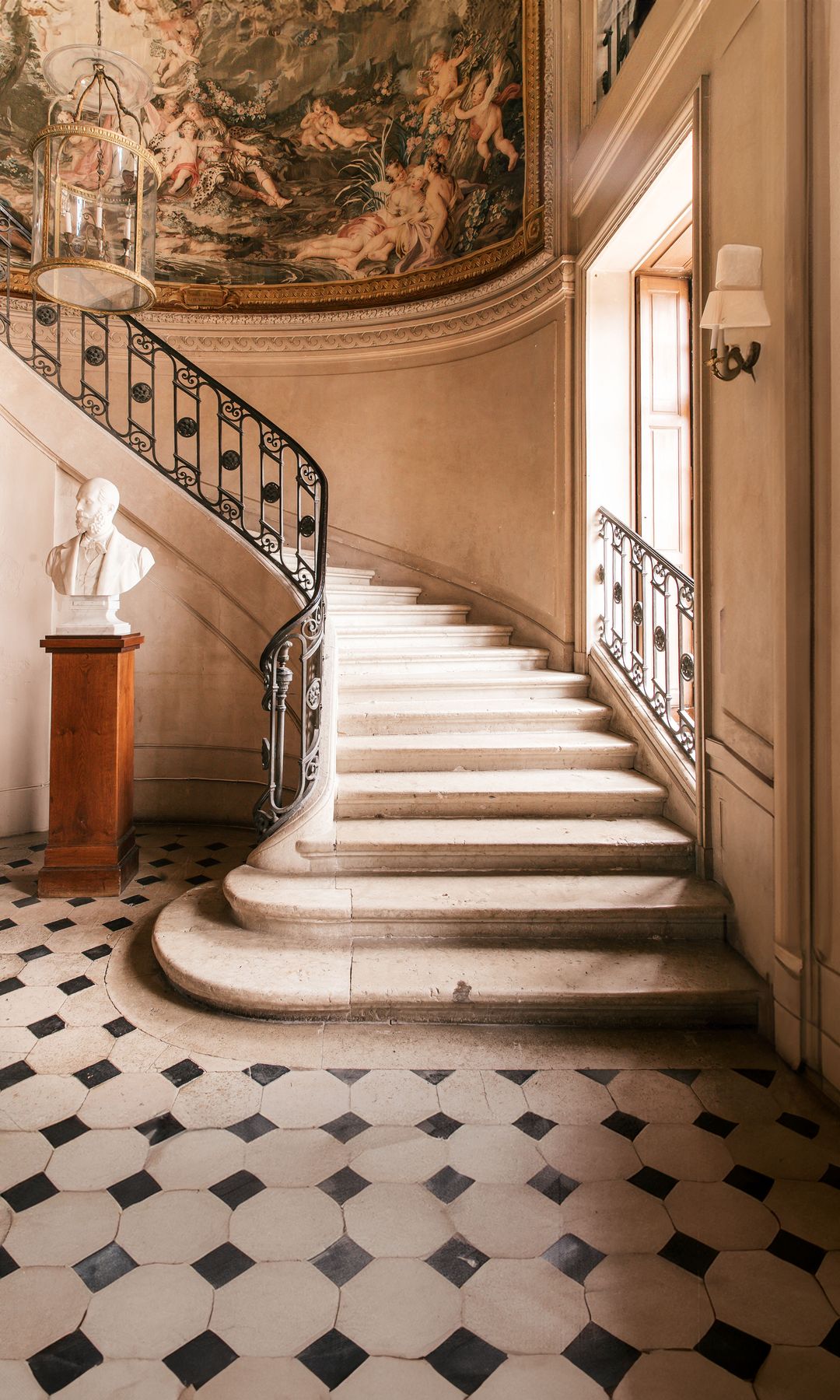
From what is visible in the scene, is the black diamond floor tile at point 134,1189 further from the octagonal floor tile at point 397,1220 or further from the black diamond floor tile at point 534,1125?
the black diamond floor tile at point 534,1125

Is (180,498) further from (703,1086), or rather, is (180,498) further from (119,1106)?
(703,1086)

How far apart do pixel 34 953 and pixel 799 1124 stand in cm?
313

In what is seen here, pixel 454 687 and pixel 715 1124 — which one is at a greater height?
pixel 454 687

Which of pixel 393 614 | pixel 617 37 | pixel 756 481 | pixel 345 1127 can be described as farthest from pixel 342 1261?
pixel 617 37

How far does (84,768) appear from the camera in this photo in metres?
4.28

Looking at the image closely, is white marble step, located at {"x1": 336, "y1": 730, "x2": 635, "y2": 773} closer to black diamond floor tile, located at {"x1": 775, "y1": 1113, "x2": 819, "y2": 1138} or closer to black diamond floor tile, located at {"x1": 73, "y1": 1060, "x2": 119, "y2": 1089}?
black diamond floor tile, located at {"x1": 73, "y1": 1060, "x2": 119, "y2": 1089}

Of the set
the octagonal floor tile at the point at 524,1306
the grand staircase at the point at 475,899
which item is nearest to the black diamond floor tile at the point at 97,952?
the grand staircase at the point at 475,899

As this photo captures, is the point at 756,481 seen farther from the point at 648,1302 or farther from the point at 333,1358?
the point at 333,1358

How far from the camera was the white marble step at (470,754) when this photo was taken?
4227 mm

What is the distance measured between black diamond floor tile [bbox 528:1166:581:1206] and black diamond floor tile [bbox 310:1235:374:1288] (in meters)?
0.50

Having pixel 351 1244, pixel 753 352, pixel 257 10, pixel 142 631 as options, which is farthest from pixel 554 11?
pixel 351 1244

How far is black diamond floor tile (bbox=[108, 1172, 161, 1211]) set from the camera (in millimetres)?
2037

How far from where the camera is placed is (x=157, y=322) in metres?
7.44

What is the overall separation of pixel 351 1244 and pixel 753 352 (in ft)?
10.2
